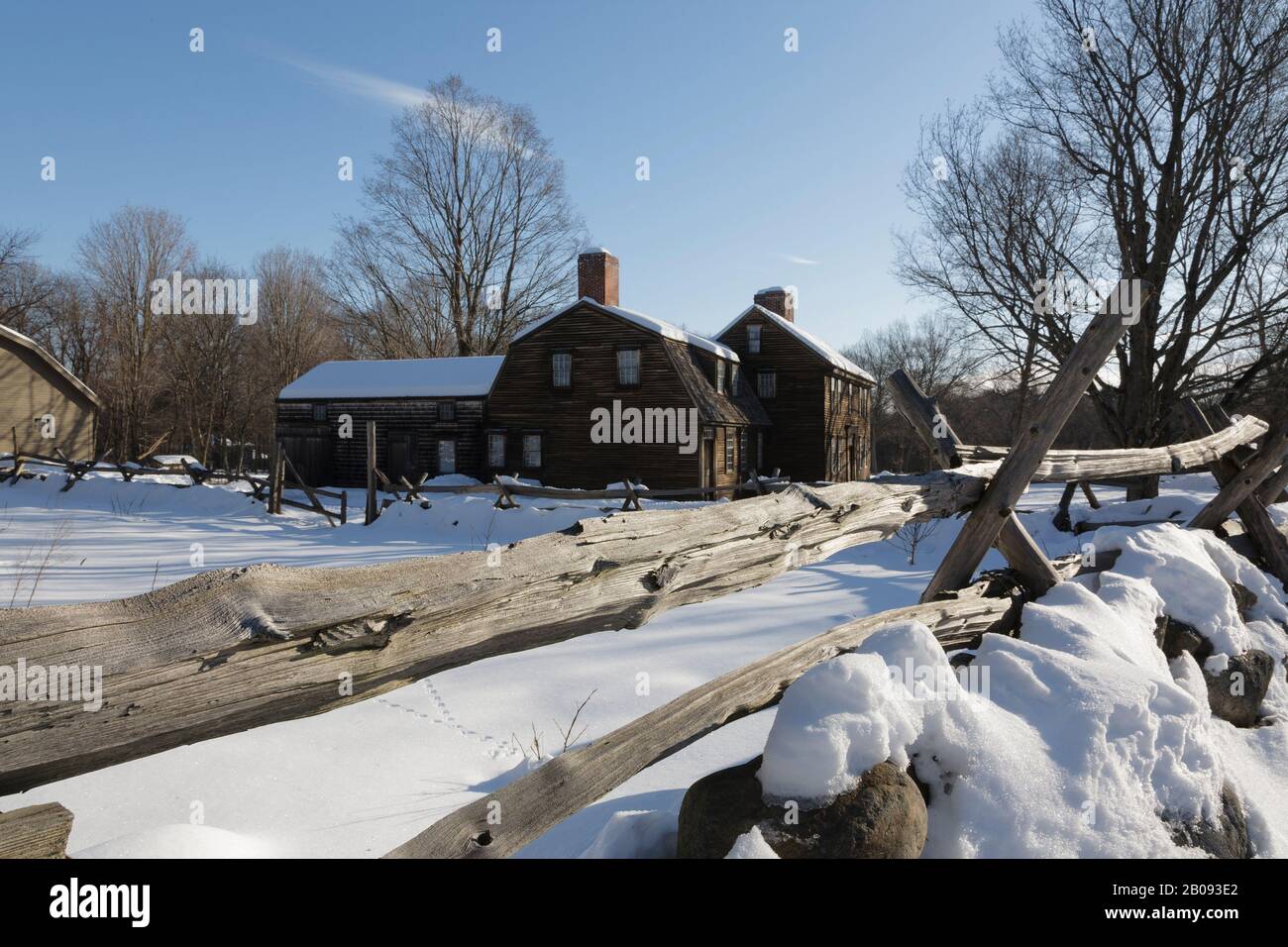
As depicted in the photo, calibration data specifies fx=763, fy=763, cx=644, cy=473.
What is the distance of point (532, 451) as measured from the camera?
83.9 ft

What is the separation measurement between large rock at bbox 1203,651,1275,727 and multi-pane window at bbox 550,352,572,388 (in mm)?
21626

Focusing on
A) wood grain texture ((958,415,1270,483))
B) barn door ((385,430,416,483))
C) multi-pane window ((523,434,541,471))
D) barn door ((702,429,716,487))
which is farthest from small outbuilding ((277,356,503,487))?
wood grain texture ((958,415,1270,483))

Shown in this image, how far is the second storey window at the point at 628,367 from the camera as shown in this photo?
24.1m

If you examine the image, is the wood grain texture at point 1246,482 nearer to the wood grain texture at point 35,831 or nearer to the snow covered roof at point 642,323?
the wood grain texture at point 35,831

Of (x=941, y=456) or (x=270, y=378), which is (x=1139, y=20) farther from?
(x=270, y=378)

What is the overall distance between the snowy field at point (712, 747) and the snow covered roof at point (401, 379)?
18.9 m

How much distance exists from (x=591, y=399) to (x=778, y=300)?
12314 millimetres

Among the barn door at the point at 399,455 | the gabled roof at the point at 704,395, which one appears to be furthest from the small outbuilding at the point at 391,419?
the gabled roof at the point at 704,395

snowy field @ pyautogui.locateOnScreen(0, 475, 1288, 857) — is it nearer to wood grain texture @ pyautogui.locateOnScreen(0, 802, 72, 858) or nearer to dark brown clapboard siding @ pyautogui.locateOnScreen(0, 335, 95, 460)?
wood grain texture @ pyautogui.locateOnScreen(0, 802, 72, 858)

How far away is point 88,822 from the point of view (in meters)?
3.54

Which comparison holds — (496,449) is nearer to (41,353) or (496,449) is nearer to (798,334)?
(798,334)

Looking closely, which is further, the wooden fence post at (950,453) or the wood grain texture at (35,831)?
the wooden fence post at (950,453)

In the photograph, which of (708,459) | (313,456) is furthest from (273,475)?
(708,459)

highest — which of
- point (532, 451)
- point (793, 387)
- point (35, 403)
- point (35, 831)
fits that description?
point (793, 387)
